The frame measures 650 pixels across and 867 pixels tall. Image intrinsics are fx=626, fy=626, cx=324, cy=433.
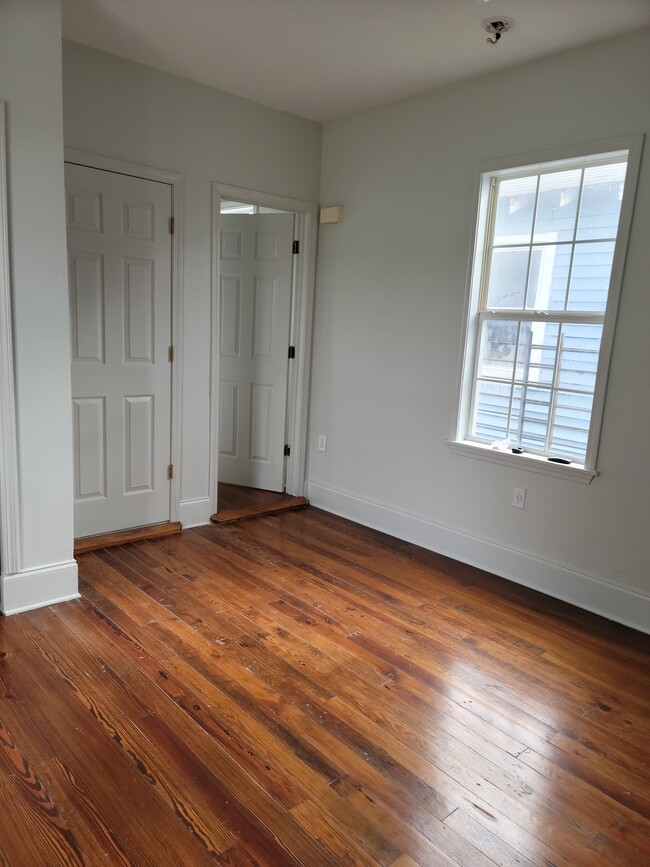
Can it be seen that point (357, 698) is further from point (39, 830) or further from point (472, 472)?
point (472, 472)

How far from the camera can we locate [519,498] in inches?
133

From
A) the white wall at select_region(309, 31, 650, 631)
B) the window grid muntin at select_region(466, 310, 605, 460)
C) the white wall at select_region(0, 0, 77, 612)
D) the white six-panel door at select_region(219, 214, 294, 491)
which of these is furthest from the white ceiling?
the window grid muntin at select_region(466, 310, 605, 460)

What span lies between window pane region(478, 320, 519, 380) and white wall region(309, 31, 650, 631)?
0.17 meters

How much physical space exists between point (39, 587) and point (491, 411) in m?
2.48

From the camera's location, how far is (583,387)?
10.2 feet

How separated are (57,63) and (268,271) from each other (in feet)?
6.89

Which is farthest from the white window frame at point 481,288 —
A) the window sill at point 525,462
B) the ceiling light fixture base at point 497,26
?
the ceiling light fixture base at point 497,26

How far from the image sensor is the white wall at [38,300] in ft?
8.18

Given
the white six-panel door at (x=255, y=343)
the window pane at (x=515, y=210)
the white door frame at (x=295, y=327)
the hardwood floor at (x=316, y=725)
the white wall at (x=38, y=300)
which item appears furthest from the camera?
the white six-panel door at (x=255, y=343)

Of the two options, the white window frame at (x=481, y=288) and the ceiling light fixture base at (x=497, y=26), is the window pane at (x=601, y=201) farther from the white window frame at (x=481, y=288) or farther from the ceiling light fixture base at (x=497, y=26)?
the ceiling light fixture base at (x=497, y=26)

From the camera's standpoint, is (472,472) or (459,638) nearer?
(459,638)

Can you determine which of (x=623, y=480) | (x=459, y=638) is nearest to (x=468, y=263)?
(x=623, y=480)

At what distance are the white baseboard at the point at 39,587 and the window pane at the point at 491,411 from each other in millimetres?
2273

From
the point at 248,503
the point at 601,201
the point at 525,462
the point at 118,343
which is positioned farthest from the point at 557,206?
the point at 248,503
